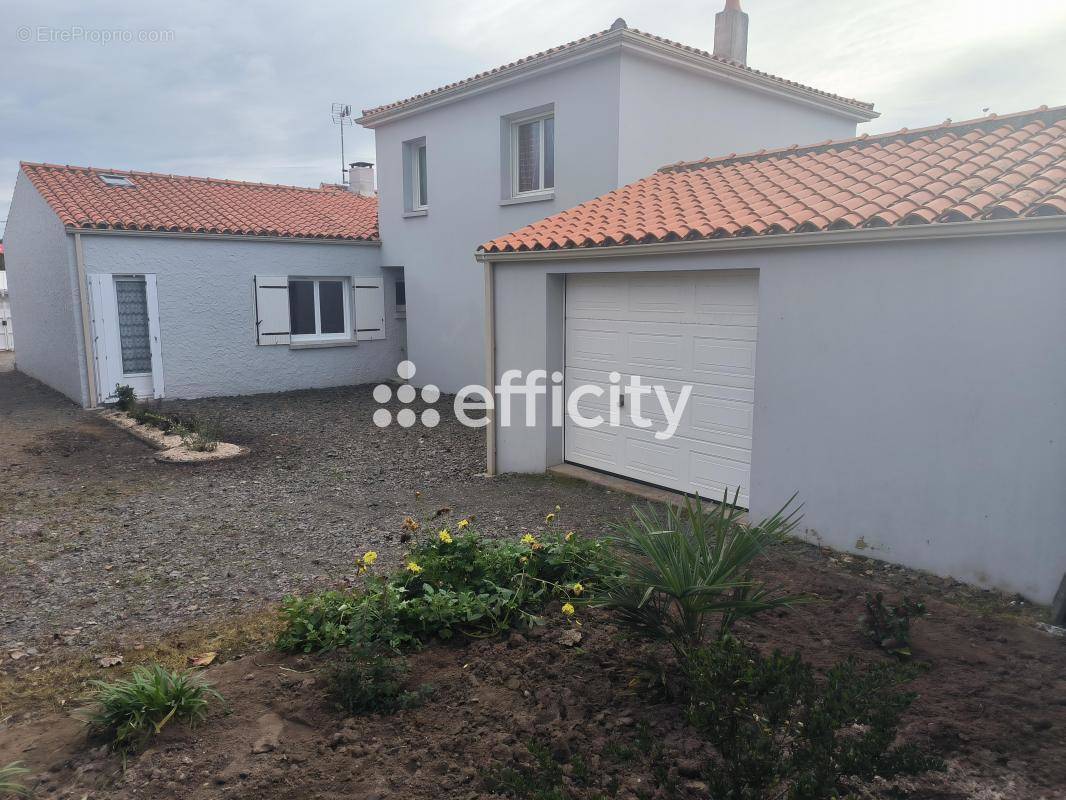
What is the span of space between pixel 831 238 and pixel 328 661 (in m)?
4.82

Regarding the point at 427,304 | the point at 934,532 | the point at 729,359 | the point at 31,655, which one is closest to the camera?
the point at 31,655

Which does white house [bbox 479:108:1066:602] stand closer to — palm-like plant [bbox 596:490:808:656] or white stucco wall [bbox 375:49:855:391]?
palm-like plant [bbox 596:490:808:656]

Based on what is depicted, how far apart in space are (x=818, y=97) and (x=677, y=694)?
42.6 feet

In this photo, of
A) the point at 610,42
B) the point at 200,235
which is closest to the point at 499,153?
the point at 610,42

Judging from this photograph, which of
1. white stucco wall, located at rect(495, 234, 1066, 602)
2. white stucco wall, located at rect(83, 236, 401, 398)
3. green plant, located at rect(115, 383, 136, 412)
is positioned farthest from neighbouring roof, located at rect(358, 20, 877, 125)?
green plant, located at rect(115, 383, 136, 412)

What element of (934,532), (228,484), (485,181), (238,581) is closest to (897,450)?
(934,532)

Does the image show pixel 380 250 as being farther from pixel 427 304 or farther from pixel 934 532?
pixel 934 532

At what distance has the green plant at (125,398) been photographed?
1341 cm

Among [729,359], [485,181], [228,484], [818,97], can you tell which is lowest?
[228,484]

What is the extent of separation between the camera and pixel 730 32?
516 inches

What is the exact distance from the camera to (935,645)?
13.6 ft

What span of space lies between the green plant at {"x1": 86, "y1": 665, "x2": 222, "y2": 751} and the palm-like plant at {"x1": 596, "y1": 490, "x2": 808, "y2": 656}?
1.98m

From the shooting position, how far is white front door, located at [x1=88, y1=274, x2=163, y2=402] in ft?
44.6

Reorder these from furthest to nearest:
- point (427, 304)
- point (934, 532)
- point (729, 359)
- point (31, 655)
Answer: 1. point (427, 304)
2. point (729, 359)
3. point (934, 532)
4. point (31, 655)
